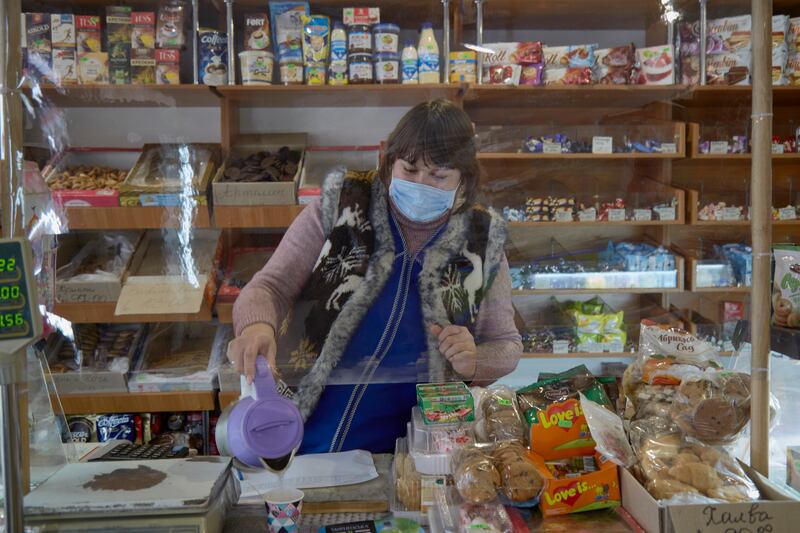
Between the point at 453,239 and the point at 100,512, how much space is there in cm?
94

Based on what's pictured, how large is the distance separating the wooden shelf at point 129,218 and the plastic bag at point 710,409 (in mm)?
1159

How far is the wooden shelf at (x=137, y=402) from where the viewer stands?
2.01m

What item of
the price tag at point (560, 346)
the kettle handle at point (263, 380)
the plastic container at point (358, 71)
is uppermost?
the plastic container at point (358, 71)

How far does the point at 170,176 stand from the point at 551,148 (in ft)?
3.16

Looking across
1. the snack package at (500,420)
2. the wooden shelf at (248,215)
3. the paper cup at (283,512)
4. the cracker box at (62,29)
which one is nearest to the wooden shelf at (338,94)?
the wooden shelf at (248,215)

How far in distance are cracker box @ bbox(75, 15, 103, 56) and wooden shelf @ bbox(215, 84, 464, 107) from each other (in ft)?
1.02

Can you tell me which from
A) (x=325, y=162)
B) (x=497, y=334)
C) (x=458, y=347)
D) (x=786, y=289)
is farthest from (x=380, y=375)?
(x=786, y=289)

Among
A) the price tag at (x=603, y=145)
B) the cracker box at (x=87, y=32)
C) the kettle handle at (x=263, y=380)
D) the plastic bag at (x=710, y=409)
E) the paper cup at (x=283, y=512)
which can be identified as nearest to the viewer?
the paper cup at (x=283, y=512)

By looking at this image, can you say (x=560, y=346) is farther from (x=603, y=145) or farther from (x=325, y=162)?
(x=325, y=162)

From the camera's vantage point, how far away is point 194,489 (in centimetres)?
115

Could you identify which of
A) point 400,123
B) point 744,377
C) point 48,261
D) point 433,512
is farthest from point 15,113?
point 744,377

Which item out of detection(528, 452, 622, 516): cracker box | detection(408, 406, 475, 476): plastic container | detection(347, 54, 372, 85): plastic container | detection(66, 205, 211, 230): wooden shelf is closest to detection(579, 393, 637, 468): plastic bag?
detection(528, 452, 622, 516): cracker box

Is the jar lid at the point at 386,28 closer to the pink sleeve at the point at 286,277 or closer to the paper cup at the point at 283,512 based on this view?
the pink sleeve at the point at 286,277

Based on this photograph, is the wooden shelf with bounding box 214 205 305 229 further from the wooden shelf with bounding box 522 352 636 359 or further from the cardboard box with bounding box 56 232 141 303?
the wooden shelf with bounding box 522 352 636 359
